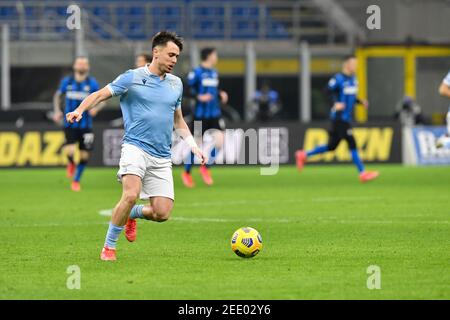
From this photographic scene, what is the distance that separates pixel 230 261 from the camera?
10.7 metres

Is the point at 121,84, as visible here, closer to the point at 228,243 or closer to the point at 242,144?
the point at 228,243

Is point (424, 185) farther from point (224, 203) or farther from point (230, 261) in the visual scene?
point (230, 261)

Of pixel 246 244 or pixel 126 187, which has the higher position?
pixel 126 187

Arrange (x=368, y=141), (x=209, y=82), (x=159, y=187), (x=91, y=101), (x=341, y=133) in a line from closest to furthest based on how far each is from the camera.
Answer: (x=91, y=101)
(x=159, y=187)
(x=209, y=82)
(x=341, y=133)
(x=368, y=141)

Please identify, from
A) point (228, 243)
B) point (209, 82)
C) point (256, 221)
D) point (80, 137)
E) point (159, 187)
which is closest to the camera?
point (159, 187)

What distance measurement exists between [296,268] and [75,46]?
23.4m

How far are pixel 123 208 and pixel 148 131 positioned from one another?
2.52ft

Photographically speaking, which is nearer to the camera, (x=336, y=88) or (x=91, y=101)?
(x=91, y=101)

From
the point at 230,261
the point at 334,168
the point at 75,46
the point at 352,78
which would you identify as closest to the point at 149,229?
the point at 230,261

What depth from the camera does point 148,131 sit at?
10734 mm

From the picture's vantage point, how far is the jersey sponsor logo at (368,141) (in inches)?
1144

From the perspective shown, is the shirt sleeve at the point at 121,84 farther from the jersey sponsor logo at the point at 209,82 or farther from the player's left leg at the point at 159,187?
the jersey sponsor logo at the point at 209,82

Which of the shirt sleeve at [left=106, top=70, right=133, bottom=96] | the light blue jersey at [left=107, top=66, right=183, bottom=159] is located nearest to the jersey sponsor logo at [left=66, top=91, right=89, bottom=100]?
the light blue jersey at [left=107, top=66, right=183, bottom=159]

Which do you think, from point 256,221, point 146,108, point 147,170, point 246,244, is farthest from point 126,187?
point 256,221
